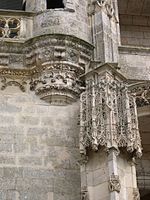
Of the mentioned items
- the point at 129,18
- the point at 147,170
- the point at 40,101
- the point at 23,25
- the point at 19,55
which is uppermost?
the point at 129,18

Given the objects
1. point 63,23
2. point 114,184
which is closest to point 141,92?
point 63,23

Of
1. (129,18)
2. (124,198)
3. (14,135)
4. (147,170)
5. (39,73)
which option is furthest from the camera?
(129,18)

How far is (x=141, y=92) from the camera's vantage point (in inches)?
332

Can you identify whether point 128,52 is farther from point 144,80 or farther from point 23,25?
point 23,25

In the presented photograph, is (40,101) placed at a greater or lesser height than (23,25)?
lesser

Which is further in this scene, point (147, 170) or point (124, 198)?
point (147, 170)

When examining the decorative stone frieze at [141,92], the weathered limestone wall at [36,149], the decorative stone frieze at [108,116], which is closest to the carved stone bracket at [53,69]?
the weathered limestone wall at [36,149]

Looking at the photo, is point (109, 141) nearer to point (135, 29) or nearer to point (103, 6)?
point (103, 6)

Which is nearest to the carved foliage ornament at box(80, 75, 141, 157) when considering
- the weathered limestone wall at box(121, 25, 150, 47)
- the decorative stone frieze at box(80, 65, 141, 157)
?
the decorative stone frieze at box(80, 65, 141, 157)

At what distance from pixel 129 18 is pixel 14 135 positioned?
5.09m

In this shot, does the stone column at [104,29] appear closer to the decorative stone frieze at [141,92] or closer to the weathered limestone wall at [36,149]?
the decorative stone frieze at [141,92]

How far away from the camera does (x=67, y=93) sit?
8.26 metres

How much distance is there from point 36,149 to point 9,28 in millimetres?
2196

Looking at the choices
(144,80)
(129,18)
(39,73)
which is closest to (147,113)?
(144,80)
